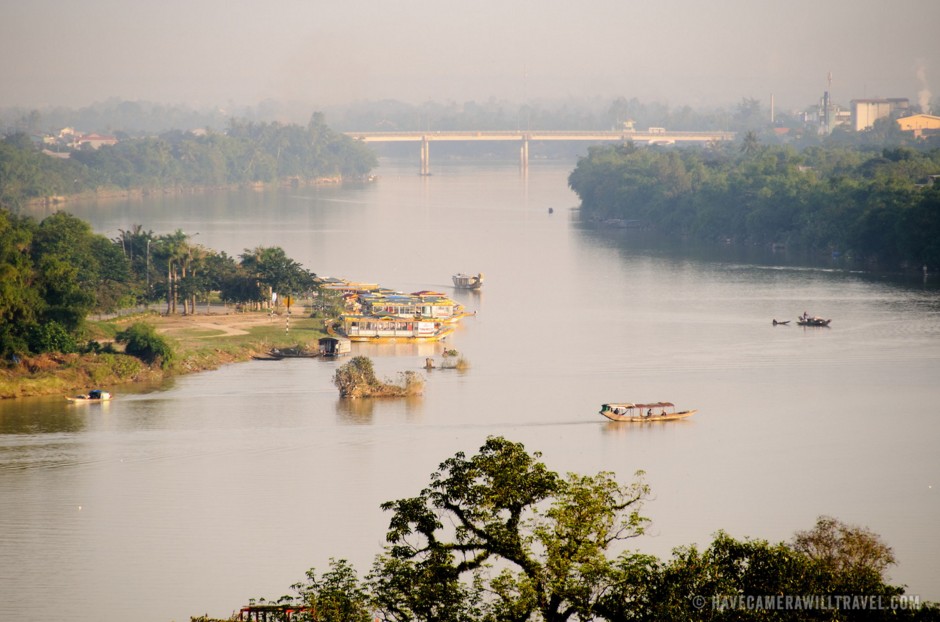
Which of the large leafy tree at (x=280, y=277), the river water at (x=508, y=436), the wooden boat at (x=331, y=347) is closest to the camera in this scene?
the river water at (x=508, y=436)

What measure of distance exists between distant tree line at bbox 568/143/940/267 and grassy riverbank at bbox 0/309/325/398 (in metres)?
21.6

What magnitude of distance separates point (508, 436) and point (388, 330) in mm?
10880

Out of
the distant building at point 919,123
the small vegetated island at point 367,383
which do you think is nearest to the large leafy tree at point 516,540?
the small vegetated island at point 367,383

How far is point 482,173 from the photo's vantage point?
118875 millimetres

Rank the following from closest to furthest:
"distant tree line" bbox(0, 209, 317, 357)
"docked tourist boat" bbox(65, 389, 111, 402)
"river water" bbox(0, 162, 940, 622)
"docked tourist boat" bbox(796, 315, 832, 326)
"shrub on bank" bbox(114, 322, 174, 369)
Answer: "river water" bbox(0, 162, 940, 622) < "docked tourist boat" bbox(65, 389, 111, 402) < "shrub on bank" bbox(114, 322, 174, 369) < "distant tree line" bbox(0, 209, 317, 357) < "docked tourist boat" bbox(796, 315, 832, 326)

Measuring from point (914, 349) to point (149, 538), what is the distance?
19.6 meters

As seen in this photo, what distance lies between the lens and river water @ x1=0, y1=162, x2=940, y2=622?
57.2ft

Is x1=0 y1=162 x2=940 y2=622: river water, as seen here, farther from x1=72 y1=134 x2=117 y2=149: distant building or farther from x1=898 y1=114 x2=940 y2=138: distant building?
x1=72 y1=134 x2=117 y2=149: distant building

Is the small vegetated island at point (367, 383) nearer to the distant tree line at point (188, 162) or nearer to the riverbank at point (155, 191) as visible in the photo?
the distant tree line at point (188, 162)

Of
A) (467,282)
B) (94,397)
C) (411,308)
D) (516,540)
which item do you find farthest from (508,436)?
(467,282)

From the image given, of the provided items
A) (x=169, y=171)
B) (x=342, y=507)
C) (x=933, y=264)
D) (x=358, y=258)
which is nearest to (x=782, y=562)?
(x=342, y=507)

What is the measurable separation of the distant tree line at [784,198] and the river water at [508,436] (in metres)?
4.54

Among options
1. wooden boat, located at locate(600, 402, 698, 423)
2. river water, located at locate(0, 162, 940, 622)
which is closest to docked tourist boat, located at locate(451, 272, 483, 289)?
river water, located at locate(0, 162, 940, 622)

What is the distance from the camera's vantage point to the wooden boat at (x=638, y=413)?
24.9 metres
